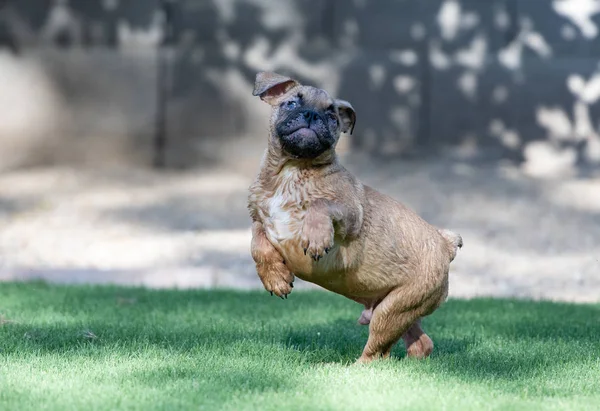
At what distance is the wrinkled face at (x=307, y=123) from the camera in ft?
16.4

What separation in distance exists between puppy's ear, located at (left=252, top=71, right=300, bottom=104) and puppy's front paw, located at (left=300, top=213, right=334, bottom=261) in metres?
0.88

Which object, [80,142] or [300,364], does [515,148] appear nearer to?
[80,142]

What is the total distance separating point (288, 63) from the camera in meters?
13.2

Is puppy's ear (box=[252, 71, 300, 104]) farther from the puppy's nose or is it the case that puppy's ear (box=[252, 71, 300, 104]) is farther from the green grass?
the green grass

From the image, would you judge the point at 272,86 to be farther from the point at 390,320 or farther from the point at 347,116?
the point at 390,320

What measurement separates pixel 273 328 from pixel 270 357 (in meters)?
1.09

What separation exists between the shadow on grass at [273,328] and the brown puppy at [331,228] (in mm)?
385

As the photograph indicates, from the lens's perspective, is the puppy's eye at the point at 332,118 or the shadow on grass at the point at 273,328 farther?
the shadow on grass at the point at 273,328

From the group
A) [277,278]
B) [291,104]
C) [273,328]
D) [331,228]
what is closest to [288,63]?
[273,328]

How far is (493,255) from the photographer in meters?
10.8

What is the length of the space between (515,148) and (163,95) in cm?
478

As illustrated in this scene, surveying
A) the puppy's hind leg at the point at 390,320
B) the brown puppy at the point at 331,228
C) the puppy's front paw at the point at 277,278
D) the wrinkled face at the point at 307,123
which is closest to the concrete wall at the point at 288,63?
the brown puppy at the point at 331,228

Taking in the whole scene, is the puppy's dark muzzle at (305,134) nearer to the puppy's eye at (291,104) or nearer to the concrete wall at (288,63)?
the puppy's eye at (291,104)

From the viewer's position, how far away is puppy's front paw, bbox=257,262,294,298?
506 centimetres
